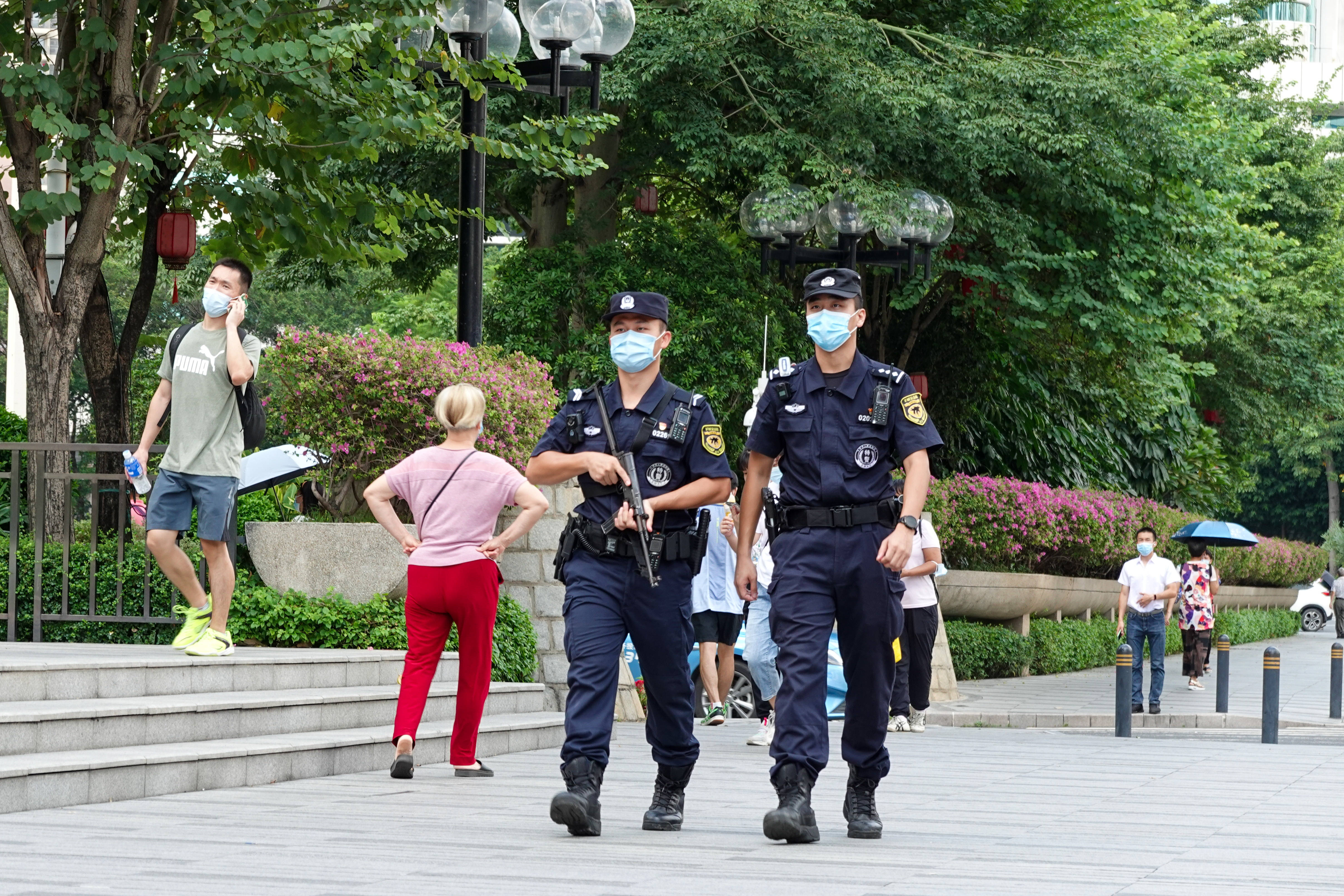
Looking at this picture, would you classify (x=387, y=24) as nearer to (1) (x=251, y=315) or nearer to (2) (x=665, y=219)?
(2) (x=665, y=219)

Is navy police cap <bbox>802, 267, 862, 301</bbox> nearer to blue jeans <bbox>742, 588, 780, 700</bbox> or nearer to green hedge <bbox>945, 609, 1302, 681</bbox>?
blue jeans <bbox>742, 588, 780, 700</bbox>

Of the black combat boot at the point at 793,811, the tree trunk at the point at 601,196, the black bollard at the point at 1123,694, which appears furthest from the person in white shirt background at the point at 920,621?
the tree trunk at the point at 601,196

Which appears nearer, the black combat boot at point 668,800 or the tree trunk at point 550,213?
the black combat boot at point 668,800

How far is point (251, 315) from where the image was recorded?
2109 inches

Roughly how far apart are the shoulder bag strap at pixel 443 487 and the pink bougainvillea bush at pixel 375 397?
2734 millimetres

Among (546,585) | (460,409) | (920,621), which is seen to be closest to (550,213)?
(546,585)

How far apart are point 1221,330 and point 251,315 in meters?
34.8

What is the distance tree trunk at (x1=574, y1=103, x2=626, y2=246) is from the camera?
19.9m

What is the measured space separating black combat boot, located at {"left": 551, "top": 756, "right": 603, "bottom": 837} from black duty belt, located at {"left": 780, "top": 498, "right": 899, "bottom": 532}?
46.4 inches

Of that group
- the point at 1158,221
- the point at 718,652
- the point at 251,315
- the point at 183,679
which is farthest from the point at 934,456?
the point at 251,315

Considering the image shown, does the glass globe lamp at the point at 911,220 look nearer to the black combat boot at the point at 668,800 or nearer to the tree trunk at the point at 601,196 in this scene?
the tree trunk at the point at 601,196

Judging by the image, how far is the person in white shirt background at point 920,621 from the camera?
12.2 meters

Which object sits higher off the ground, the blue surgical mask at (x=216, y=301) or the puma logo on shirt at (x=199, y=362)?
the blue surgical mask at (x=216, y=301)

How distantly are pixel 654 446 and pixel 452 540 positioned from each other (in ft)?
6.08
